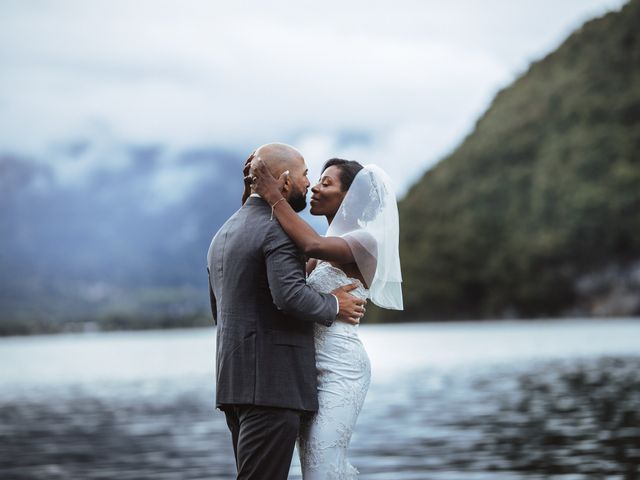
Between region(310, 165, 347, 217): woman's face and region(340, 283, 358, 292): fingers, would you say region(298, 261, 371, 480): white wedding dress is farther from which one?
region(310, 165, 347, 217): woman's face

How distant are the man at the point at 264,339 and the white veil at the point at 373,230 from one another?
0.45 m

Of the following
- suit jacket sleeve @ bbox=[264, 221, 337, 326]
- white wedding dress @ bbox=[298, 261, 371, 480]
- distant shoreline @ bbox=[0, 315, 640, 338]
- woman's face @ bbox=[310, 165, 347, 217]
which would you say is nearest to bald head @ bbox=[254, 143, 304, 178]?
suit jacket sleeve @ bbox=[264, 221, 337, 326]

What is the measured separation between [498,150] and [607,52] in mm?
17801

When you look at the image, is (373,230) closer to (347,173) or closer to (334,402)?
(347,173)

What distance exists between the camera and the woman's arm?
571 cm

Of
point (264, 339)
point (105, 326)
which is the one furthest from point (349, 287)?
point (105, 326)

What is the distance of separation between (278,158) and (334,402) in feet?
4.12

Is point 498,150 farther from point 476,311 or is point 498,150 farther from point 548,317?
point 548,317

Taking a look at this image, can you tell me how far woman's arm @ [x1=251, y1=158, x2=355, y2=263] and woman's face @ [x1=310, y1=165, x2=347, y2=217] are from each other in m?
0.45

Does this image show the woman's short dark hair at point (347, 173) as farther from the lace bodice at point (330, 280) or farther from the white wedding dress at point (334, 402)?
the white wedding dress at point (334, 402)

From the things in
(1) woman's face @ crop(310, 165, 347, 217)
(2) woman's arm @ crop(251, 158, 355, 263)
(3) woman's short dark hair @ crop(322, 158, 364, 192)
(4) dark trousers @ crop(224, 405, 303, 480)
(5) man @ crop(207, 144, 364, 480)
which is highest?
(3) woman's short dark hair @ crop(322, 158, 364, 192)

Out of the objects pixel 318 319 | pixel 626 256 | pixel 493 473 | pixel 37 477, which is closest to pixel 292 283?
pixel 318 319

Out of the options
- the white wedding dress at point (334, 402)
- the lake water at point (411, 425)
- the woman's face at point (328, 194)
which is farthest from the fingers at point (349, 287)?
the lake water at point (411, 425)

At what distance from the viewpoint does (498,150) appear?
149 meters
